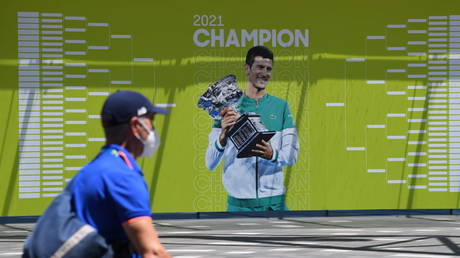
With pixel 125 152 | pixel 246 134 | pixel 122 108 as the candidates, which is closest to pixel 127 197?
pixel 125 152

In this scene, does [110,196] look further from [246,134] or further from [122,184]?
[246,134]

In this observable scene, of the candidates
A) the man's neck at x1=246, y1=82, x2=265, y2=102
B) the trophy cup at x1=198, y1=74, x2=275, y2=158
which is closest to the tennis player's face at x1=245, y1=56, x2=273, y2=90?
the man's neck at x1=246, y1=82, x2=265, y2=102

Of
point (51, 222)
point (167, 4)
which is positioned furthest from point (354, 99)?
point (51, 222)

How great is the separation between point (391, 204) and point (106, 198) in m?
13.3

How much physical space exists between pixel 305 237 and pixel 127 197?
9787 mm

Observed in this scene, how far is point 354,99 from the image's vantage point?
15859mm

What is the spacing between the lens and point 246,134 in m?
15.6

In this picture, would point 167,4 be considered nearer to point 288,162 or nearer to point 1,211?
point 288,162

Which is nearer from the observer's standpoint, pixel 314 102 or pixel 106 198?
pixel 106 198

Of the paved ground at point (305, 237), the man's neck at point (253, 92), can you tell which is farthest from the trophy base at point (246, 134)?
the paved ground at point (305, 237)

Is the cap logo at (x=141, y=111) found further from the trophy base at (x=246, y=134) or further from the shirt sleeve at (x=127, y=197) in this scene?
the trophy base at (x=246, y=134)

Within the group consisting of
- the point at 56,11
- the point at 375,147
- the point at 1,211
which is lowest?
the point at 1,211

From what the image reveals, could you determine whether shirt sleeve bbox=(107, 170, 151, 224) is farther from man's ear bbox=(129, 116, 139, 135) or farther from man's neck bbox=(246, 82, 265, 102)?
man's neck bbox=(246, 82, 265, 102)

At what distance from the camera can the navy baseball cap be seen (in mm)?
3242
